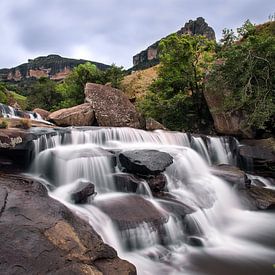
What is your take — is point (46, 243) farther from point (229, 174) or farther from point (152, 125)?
point (152, 125)

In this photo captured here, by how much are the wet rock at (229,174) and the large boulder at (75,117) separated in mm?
8229

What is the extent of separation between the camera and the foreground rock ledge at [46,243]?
4031 mm

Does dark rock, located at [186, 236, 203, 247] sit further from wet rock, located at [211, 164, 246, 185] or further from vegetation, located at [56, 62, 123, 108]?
vegetation, located at [56, 62, 123, 108]

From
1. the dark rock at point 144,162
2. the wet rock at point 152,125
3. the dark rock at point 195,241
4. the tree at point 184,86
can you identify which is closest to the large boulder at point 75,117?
the wet rock at point 152,125

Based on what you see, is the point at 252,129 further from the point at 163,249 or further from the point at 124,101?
the point at 163,249

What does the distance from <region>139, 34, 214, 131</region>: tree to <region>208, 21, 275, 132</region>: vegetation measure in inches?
157

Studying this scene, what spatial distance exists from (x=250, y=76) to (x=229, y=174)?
500 cm

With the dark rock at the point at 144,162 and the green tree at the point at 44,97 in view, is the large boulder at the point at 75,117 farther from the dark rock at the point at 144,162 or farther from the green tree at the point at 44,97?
the green tree at the point at 44,97

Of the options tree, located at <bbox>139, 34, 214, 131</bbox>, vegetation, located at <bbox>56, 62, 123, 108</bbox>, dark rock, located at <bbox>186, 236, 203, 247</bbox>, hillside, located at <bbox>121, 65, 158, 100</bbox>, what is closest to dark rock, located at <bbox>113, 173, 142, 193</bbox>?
dark rock, located at <bbox>186, 236, 203, 247</bbox>

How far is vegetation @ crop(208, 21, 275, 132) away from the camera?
12828 mm

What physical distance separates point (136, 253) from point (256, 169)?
907 centimetres

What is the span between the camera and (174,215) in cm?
745

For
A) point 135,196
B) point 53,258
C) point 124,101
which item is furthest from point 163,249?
point 124,101

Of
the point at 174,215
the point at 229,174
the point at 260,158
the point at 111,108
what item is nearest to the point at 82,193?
the point at 174,215
